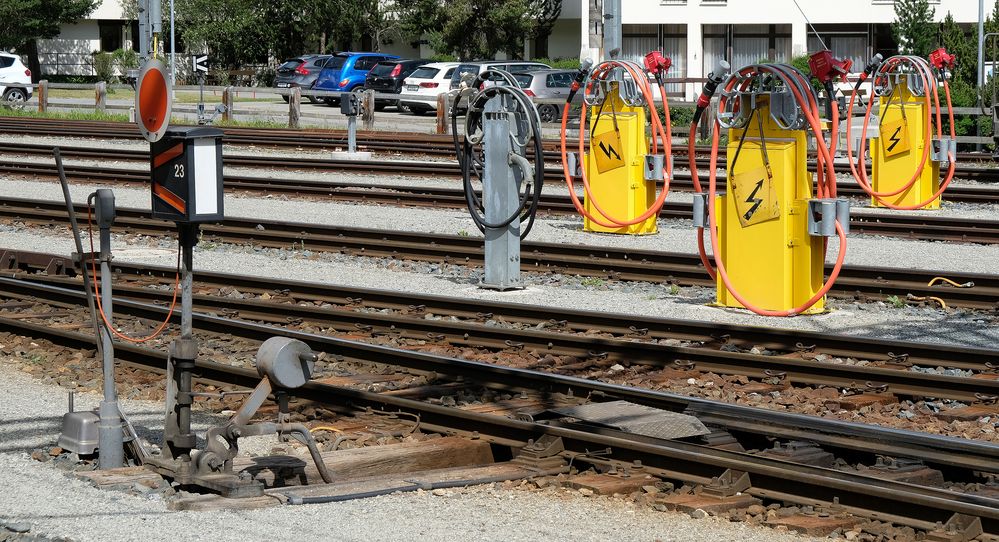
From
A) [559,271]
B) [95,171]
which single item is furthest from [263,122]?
[559,271]

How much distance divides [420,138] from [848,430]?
24.2 meters

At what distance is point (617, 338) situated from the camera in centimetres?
1129

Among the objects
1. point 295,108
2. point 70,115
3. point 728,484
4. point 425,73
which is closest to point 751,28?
point 425,73

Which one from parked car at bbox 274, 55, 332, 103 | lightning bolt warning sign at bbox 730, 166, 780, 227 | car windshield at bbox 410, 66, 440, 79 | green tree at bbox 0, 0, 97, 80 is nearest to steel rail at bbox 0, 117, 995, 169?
car windshield at bbox 410, 66, 440, 79

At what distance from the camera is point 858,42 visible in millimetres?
53688

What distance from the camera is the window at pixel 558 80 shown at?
39209 mm

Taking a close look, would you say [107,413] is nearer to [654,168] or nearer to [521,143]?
[521,143]

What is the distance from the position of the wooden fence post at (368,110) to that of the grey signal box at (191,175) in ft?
92.7

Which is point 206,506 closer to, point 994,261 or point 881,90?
point 994,261

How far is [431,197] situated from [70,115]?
24.2m

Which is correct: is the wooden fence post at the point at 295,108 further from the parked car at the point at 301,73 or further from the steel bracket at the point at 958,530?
the steel bracket at the point at 958,530

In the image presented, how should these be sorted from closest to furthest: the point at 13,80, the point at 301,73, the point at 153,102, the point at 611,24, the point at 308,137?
the point at 153,102 → the point at 611,24 → the point at 308,137 → the point at 13,80 → the point at 301,73

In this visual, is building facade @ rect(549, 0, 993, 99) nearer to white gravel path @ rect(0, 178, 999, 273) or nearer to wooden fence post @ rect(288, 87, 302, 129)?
wooden fence post @ rect(288, 87, 302, 129)

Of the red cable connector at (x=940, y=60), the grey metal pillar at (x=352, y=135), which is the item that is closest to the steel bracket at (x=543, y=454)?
the red cable connector at (x=940, y=60)
